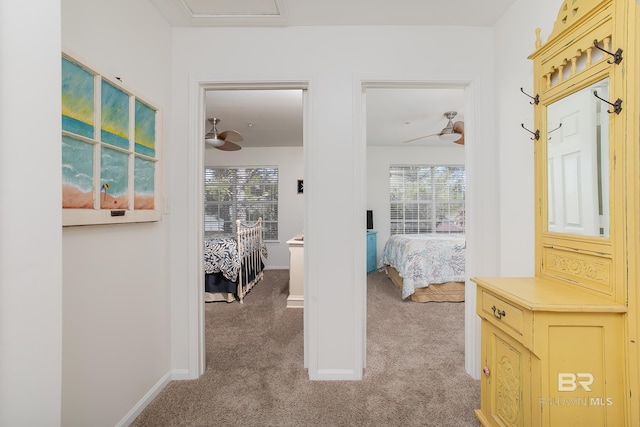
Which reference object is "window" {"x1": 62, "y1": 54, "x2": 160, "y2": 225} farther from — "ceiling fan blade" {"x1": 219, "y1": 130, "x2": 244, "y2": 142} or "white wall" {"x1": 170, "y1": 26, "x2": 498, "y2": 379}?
"ceiling fan blade" {"x1": 219, "y1": 130, "x2": 244, "y2": 142}

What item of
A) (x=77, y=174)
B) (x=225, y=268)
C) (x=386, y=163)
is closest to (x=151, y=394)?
(x=77, y=174)

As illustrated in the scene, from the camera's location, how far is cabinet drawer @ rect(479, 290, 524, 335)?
4.01ft

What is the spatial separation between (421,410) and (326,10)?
2486 mm

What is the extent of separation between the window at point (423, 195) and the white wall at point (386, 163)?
134 mm

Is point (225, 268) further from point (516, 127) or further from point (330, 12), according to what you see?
point (516, 127)

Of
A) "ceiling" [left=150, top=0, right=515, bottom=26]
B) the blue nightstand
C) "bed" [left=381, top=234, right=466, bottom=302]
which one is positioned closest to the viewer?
"ceiling" [left=150, top=0, right=515, bottom=26]

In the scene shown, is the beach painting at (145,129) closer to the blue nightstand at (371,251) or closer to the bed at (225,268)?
the bed at (225,268)

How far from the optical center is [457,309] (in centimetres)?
352

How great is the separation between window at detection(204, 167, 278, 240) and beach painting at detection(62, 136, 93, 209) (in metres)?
4.91

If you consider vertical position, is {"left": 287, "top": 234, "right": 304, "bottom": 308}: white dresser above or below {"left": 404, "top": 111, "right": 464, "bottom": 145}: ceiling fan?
below

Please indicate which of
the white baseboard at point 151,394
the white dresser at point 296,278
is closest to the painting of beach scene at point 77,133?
the white baseboard at point 151,394

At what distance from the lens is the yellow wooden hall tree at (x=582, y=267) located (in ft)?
3.67

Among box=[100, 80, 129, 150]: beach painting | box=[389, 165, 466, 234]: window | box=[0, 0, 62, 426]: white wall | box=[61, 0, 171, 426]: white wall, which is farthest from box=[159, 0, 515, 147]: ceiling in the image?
box=[0, 0, 62, 426]: white wall

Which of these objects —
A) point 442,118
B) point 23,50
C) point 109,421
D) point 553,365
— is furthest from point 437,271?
point 23,50
